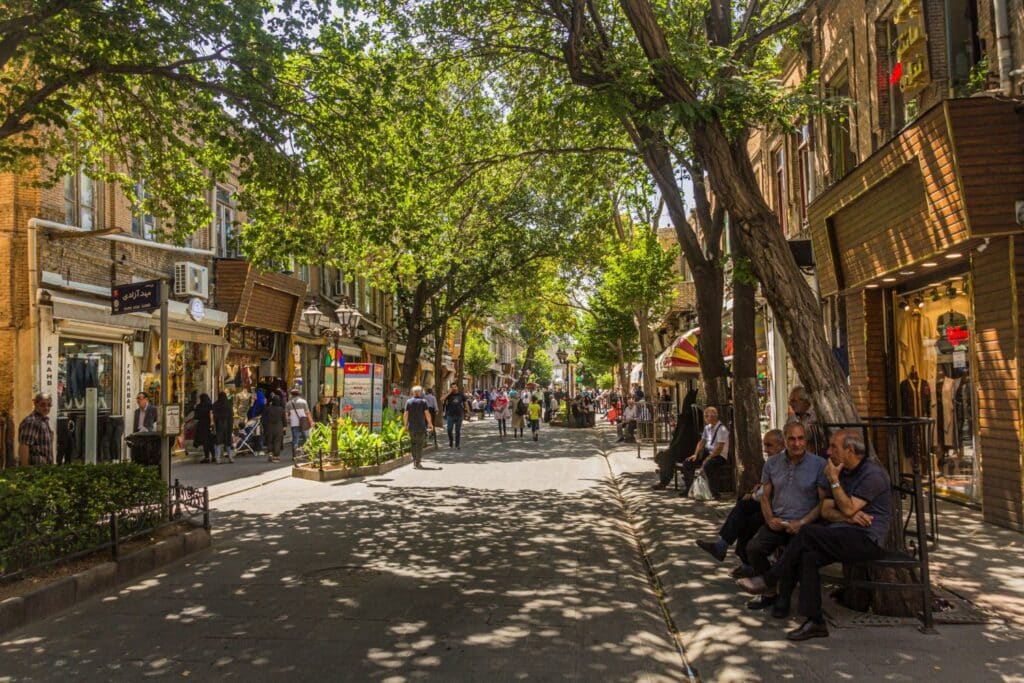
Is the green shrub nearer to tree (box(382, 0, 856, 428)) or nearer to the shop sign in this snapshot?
the shop sign

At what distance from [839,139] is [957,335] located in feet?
18.9

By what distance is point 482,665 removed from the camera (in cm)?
508

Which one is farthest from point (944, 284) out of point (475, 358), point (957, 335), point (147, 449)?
point (475, 358)

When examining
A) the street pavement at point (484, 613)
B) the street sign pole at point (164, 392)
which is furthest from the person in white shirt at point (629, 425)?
the street sign pole at point (164, 392)

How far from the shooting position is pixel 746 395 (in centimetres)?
1171

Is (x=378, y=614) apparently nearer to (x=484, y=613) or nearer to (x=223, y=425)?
(x=484, y=613)

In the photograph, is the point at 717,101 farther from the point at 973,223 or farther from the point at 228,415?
the point at 228,415

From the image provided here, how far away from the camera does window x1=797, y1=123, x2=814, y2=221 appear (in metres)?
17.3

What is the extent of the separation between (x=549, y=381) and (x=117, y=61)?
119090mm

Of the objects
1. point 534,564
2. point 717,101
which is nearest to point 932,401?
point 717,101

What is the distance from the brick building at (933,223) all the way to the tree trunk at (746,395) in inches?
83.6

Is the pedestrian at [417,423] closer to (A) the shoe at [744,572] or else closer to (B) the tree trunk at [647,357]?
(A) the shoe at [744,572]

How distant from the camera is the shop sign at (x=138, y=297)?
9.62 m

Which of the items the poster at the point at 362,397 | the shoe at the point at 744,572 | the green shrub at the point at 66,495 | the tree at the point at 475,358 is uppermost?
the tree at the point at 475,358
